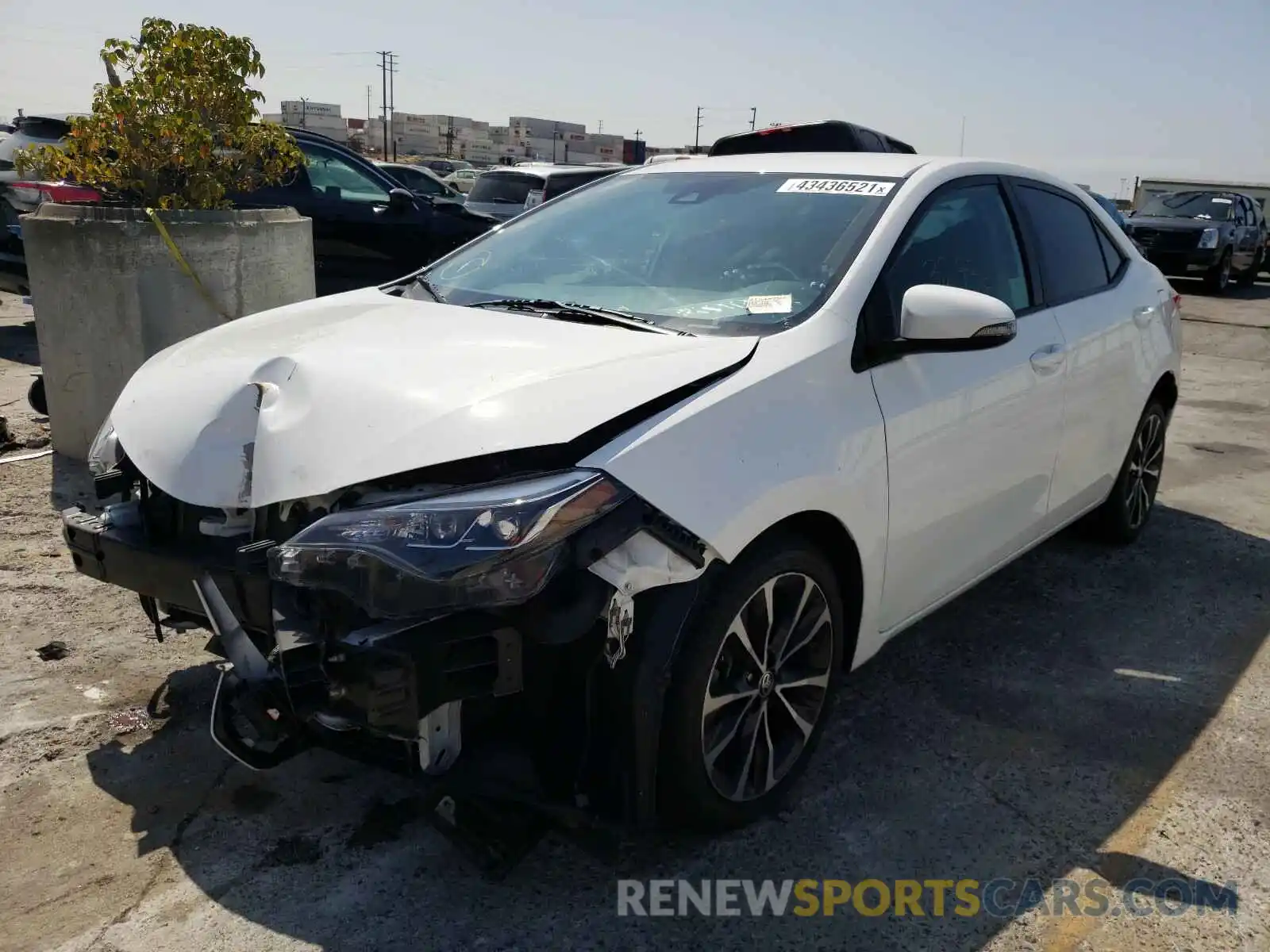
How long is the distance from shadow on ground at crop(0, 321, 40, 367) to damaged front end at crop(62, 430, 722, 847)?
6378 millimetres

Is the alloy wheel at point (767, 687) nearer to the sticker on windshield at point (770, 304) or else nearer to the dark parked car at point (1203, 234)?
the sticker on windshield at point (770, 304)

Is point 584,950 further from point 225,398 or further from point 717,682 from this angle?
point 225,398

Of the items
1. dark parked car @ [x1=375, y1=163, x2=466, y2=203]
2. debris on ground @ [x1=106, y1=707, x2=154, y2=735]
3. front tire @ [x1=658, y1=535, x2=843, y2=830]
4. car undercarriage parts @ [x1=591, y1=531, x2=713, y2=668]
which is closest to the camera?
car undercarriage parts @ [x1=591, y1=531, x2=713, y2=668]

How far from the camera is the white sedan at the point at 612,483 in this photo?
87.5 inches

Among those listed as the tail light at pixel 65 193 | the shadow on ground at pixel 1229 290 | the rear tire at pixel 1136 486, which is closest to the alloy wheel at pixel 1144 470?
the rear tire at pixel 1136 486

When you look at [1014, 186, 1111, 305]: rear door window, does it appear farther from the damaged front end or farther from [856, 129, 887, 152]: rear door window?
[856, 129, 887, 152]: rear door window

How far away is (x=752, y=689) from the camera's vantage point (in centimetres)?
270

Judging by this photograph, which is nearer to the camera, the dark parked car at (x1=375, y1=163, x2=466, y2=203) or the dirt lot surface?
the dirt lot surface

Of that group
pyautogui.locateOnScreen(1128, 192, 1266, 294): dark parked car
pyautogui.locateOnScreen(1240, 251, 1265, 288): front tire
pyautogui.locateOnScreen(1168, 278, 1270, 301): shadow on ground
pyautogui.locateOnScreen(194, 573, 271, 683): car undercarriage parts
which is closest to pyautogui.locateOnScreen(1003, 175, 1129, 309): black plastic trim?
pyautogui.locateOnScreen(194, 573, 271, 683): car undercarriage parts

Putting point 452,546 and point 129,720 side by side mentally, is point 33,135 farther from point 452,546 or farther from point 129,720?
point 452,546

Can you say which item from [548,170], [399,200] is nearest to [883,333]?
[399,200]

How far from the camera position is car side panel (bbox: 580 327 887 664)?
92.0 inches

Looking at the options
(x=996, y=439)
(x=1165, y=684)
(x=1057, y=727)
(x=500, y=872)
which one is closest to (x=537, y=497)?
(x=500, y=872)

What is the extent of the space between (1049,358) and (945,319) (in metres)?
1.02
